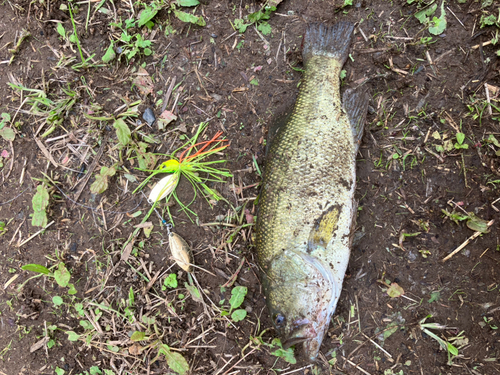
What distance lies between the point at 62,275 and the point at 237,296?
6.50 feet

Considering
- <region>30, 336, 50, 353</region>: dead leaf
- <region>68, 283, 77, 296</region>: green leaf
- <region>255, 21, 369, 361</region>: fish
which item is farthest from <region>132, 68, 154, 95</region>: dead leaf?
<region>30, 336, 50, 353</region>: dead leaf

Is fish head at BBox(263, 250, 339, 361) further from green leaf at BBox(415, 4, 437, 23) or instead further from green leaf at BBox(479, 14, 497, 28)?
green leaf at BBox(479, 14, 497, 28)

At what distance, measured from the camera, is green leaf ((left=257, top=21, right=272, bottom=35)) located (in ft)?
10.1

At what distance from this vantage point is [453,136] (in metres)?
2.86

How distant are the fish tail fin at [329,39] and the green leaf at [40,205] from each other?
3.28 meters

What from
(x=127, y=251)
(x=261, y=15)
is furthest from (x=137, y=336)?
(x=261, y=15)

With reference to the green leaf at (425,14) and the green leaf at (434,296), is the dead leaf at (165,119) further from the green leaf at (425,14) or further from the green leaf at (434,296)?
the green leaf at (434,296)

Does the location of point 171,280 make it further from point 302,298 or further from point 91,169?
point 91,169

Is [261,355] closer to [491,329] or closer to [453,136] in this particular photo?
[491,329]

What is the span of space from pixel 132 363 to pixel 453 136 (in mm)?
4171

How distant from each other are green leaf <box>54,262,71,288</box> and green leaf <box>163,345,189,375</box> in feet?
4.44

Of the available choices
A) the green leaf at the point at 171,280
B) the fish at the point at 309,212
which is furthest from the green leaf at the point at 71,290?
the fish at the point at 309,212

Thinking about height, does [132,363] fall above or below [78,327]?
below

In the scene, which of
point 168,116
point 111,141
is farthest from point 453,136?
point 111,141
